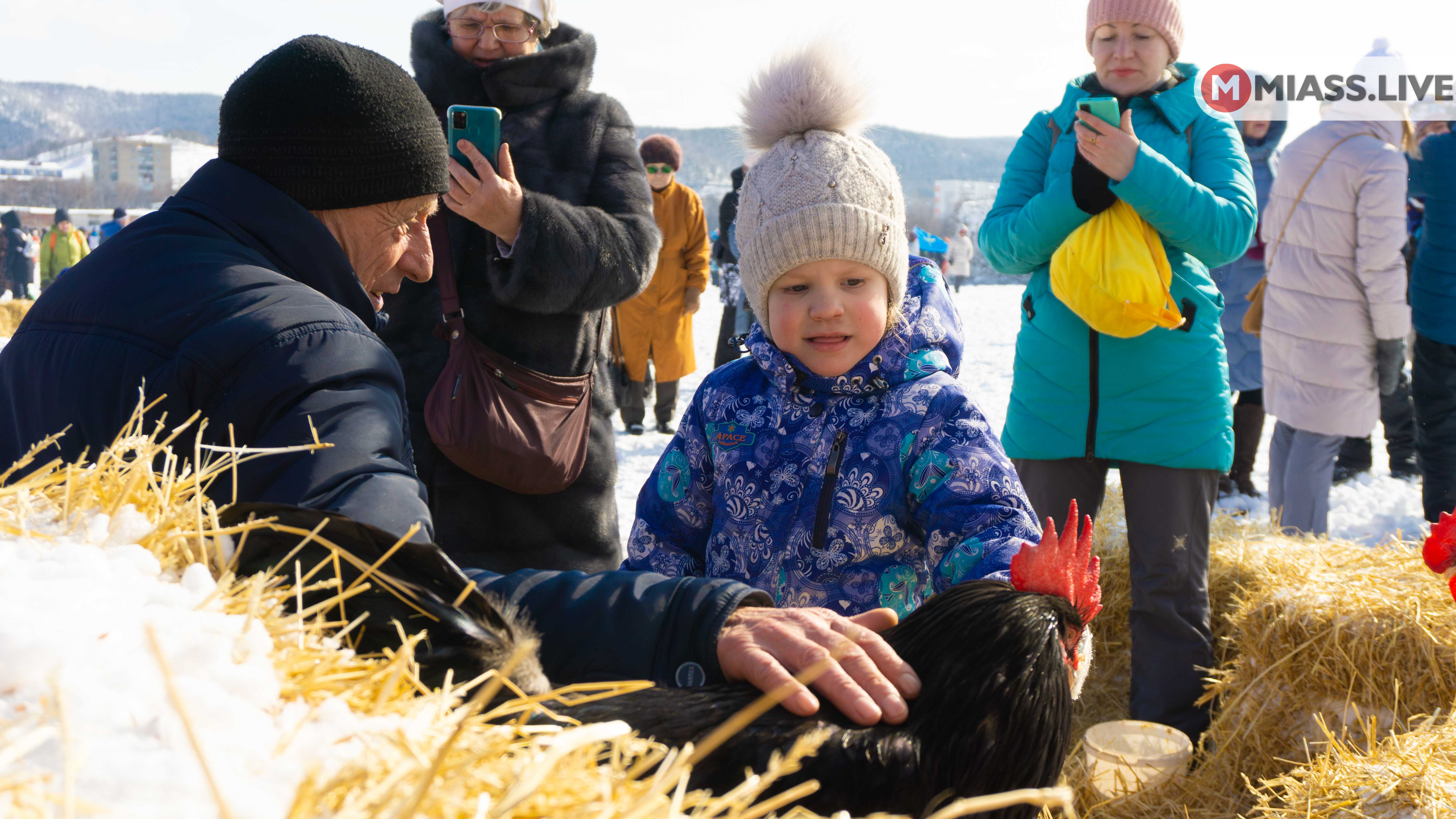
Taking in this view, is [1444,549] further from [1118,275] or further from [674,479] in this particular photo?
[674,479]

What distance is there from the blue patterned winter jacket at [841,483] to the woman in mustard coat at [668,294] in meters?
5.16

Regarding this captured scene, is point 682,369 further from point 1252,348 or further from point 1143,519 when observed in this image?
point 1143,519

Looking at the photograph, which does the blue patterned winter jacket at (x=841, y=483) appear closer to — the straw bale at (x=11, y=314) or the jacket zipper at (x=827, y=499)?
the jacket zipper at (x=827, y=499)

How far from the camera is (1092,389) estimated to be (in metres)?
3.25

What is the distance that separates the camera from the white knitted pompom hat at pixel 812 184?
7.27 ft

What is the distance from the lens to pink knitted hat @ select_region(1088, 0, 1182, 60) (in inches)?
123

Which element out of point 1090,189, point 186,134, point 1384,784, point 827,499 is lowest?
point 1384,784

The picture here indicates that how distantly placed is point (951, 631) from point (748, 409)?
993 millimetres

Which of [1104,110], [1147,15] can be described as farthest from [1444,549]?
[1147,15]

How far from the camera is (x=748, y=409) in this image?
2.32 meters

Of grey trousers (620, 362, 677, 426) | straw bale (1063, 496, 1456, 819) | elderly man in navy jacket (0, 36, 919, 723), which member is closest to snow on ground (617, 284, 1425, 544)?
grey trousers (620, 362, 677, 426)

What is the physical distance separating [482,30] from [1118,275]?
6.81ft

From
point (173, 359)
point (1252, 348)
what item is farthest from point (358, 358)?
point (1252, 348)

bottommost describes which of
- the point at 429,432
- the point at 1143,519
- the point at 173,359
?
the point at 1143,519
